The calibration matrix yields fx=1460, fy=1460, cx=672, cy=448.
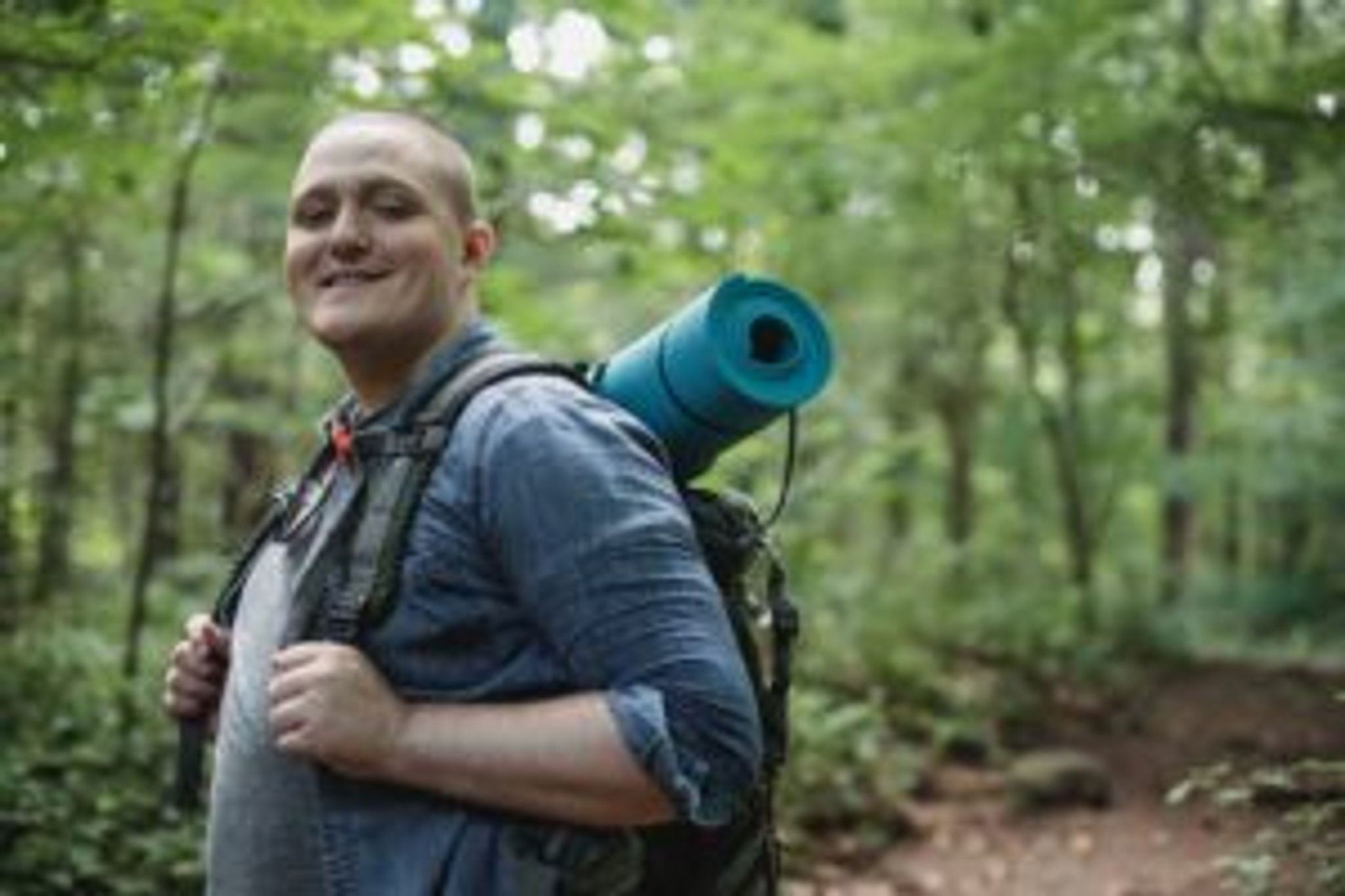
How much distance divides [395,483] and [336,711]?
1.14 ft

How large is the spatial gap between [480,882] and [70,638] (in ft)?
17.8

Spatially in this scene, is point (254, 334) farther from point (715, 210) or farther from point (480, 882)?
point (480, 882)

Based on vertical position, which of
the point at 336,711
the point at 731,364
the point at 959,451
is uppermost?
the point at 731,364

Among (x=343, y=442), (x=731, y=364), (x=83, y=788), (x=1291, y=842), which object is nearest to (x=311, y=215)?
(x=343, y=442)

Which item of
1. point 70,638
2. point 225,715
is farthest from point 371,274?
point 70,638

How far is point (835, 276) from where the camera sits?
39.9ft

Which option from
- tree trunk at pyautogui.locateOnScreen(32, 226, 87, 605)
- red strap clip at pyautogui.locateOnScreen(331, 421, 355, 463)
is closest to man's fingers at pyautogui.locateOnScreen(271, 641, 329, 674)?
red strap clip at pyautogui.locateOnScreen(331, 421, 355, 463)

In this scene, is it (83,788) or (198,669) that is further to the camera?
(83,788)

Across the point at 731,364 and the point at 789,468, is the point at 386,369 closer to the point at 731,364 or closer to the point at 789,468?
the point at 731,364

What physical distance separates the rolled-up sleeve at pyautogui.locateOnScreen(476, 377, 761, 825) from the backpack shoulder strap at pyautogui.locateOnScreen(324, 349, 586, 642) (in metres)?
0.12

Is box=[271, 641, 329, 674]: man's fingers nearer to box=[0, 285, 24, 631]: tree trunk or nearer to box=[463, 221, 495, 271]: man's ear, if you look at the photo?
box=[463, 221, 495, 271]: man's ear

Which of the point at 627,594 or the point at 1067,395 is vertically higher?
the point at 627,594

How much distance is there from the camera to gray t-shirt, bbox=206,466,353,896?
217cm

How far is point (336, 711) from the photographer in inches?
78.7
